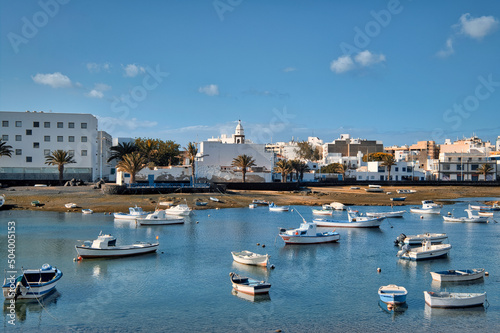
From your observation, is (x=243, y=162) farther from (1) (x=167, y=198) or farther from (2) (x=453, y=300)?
(2) (x=453, y=300)

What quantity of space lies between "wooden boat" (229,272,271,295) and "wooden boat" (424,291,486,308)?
10.4 metres

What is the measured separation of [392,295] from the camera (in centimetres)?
3012

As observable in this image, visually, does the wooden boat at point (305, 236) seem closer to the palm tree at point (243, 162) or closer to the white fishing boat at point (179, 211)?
the white fishing boat at point (179, 211)

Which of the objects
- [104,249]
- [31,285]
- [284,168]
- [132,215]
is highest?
[284,168]

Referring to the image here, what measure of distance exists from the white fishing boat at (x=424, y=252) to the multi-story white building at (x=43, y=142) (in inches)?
3222

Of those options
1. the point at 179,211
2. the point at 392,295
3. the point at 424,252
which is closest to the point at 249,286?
the point at 392,295

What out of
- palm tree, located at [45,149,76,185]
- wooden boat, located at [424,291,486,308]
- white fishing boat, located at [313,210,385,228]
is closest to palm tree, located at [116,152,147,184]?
palm tree, located at [45,149,76,185]

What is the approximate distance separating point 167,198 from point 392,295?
6184cm

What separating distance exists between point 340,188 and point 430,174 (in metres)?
43.9

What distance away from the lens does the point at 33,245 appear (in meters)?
48.4

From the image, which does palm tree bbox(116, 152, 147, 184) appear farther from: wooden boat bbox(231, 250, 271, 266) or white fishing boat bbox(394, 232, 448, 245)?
white fishing boat bbox(394, 232, 448, 245)

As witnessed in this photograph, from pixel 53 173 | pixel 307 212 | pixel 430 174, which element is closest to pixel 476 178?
pixel 430 174

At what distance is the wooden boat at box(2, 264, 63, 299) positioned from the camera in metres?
30.4

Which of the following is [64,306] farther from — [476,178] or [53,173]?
[476,178]
